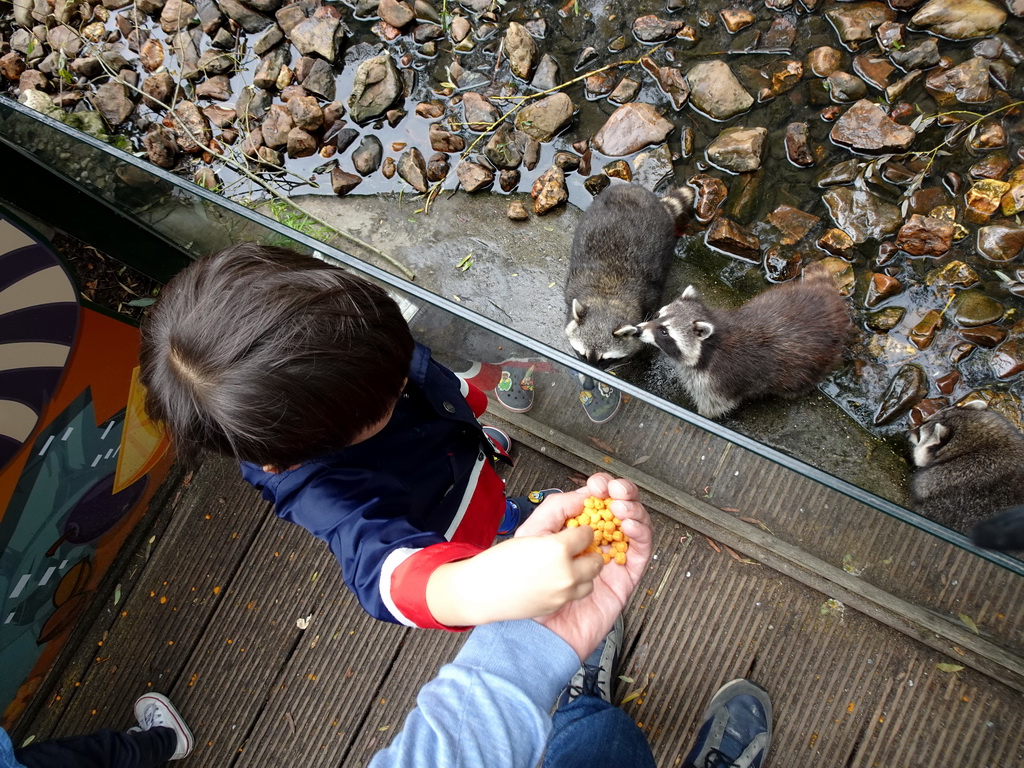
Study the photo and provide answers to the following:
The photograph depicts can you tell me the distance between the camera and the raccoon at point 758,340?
3023 mm

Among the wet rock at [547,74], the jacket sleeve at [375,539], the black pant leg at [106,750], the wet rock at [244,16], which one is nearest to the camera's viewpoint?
the jacket sleeve at [375,539]

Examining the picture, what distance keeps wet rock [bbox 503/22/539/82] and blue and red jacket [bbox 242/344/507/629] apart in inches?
96.6

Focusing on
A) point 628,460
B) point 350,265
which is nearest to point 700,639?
point 628,460

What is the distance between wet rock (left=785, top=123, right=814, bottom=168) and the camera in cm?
342

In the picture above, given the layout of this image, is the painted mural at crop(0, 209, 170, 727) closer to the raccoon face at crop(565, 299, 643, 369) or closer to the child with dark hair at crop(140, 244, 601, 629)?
the child with dark hair at crop(140, 244, 601, 629)

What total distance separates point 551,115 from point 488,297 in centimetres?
115

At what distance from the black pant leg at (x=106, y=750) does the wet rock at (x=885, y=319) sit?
3887 mm

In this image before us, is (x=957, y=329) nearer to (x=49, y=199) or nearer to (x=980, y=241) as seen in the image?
(x=980, y=241)

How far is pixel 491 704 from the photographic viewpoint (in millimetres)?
1414

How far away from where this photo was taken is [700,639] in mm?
2688

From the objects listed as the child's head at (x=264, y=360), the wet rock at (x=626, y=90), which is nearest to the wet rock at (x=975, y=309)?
the wet rock at (x=626, y=90)

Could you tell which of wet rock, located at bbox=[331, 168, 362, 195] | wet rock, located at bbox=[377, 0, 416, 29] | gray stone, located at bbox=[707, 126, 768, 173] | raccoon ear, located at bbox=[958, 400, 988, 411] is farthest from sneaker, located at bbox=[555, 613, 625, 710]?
wet rock, located at bbox=[377, 0, 416, 29]

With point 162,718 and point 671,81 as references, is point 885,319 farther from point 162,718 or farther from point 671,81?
point 162,718

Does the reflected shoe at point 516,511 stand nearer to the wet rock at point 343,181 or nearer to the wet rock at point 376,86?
the wet rock at point 343,181
